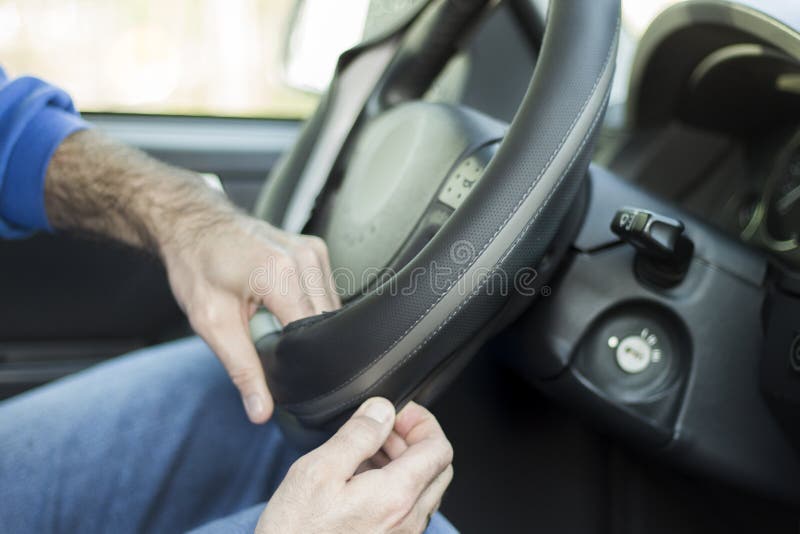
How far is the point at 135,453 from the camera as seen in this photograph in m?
0.78

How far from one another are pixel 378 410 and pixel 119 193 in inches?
17.3

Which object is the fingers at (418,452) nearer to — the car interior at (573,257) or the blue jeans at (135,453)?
the car interior at (573,257)

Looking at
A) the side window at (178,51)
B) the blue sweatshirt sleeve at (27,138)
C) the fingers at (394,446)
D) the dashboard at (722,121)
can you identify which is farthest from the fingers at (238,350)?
the side window at (178,51)

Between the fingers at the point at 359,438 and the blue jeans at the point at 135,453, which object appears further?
the blue jeans at the point at 135,453

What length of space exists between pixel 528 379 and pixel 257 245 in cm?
34

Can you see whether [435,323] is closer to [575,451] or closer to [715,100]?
[575,451]

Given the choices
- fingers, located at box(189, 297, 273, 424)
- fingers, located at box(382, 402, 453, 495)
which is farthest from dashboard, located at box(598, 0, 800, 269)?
fingers, located at box(189, 297, 273, 424)

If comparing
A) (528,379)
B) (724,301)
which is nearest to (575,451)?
(528,379)

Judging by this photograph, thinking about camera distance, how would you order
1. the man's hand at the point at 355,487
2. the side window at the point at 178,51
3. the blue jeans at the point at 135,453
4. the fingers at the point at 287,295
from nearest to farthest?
the man's hand at the point at 355,487, the fingers at the point at 287,295, the blue jeans at the point at 135,453, the side window at the point at 178,51

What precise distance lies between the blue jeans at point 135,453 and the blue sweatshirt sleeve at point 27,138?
0.21 metres

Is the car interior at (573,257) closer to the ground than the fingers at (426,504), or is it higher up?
higher up

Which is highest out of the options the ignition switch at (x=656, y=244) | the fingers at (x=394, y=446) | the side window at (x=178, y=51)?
the ignition switch at (x=656, y=244)

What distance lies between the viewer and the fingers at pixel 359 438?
523 mm

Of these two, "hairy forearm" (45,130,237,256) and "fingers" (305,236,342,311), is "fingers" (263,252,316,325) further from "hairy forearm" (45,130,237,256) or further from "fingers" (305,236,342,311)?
"hairy forearm" (45,130,237,256)
